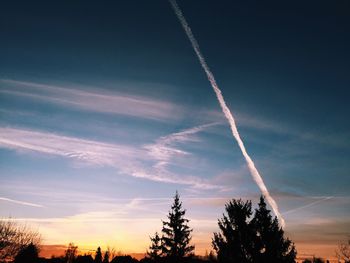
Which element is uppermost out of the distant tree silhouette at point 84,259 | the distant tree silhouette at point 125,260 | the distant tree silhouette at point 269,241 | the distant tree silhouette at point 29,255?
the distant tree silhouette at point 269,241

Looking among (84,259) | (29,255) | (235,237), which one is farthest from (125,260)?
(235,237)

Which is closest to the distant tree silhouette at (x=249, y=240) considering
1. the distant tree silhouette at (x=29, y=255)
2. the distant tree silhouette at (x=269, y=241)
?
the distant tree silhouette at (x=269, y=241)

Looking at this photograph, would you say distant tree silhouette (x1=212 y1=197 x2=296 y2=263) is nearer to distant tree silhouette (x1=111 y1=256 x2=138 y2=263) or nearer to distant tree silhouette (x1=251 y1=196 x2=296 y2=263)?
distant tree silhouette (x1=251 y1=196 x2=296 y2=263)

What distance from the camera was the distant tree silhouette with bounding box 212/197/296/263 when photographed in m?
21.3

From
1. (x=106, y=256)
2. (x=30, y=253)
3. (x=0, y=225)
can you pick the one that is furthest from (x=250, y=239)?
(x=106, y=256)

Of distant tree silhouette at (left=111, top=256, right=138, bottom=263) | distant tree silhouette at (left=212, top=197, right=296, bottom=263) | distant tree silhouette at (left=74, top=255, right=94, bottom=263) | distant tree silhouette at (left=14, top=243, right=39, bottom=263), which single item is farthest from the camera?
distant tree silhouette at (left=74, top=255, right=94, bottom=263)

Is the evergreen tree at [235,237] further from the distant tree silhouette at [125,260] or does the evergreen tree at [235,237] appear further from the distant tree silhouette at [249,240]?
the distant tree silhouette at [125,260]

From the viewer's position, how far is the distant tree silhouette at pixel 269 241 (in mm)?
21391

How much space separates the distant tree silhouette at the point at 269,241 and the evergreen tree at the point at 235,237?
567 millimetres

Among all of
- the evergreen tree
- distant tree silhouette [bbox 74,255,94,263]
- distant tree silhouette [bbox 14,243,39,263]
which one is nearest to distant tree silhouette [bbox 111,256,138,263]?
distant tree silhouette [bbox 74,255,94,263]

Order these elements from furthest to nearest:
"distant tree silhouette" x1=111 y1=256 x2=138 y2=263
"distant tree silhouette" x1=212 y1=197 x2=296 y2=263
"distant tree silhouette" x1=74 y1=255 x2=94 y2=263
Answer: "distant tree silhouette" x1=74 y1=255 x2=94 y2=263
"distant tree silhouette" x1=111 y1=256 x2=138 y2=263
"distant tree silhouette" x1=212 y1=197 x2=296 y2=263

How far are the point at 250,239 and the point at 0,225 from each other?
124 ft

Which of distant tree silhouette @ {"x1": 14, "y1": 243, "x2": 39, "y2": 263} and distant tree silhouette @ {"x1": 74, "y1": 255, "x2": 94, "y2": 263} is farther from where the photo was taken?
distant tree silhouette @ {"x1": 74, "y1": 255, "x2": 94, "y2": 263}

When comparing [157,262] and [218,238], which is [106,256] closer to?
[157,262]
